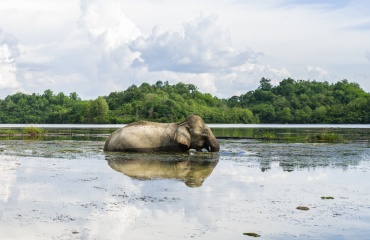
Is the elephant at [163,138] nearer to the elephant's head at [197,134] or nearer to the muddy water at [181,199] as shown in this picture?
the elephant's head at [197,134]

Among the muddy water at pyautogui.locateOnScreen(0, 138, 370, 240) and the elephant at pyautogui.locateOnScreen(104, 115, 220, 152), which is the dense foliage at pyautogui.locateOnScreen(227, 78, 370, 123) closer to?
the elephant at pyautogui.locateOnScreen(104, 115, 220, 152)

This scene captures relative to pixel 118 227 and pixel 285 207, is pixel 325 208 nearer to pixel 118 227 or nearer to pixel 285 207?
pixel 285 207

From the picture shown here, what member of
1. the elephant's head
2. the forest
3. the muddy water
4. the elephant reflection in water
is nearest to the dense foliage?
the forest

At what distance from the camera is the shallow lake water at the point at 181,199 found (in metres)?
9.02

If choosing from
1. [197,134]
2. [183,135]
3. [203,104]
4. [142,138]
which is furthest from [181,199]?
[203,104]

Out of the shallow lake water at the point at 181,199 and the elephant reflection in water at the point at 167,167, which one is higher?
the elephant reflection in water at the point at 167,167

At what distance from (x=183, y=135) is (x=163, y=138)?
33.2 inches

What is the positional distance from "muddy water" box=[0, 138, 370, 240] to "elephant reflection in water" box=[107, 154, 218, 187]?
0.10ft

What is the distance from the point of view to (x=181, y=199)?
1155cm

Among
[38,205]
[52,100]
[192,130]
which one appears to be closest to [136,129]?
[192,130]

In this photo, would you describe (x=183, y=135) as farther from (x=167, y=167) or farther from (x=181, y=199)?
(x=181, y=199)

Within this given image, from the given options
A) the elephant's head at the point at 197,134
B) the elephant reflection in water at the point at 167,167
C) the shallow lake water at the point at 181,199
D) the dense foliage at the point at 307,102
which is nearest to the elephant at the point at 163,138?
the elephant's head at the point at 197,134

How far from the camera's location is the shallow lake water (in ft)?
29.6

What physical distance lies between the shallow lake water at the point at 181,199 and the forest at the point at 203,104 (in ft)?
305
